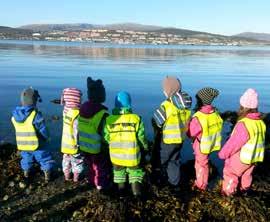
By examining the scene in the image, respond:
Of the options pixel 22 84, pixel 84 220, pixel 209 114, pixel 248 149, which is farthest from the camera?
pixel 22 84

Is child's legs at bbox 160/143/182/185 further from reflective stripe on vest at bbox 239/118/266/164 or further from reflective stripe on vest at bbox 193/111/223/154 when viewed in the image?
reflective stripe on vest at bbox 239/118/266/164

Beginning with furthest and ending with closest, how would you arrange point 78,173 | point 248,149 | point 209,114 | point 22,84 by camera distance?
point 22,84
point 78,173
point 209,114
point 248,149

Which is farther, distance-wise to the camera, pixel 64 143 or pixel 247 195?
pixel 64 143

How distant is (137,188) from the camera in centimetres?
723

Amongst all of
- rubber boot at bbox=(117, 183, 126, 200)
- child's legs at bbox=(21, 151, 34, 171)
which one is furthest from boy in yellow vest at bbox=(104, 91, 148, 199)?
child's legs at bbox=(21, 151, 34, 171)

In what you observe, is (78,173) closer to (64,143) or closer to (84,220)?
(64,143)

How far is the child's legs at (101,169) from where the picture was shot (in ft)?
24.7

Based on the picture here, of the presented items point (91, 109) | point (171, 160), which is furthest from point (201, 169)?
point (91, 109)

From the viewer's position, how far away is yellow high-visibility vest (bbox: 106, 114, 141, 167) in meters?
7.00

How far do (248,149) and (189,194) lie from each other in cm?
140

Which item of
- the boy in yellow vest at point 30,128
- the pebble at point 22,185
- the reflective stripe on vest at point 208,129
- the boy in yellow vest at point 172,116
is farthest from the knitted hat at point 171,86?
the pebble at point 22,185

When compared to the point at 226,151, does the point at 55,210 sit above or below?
below

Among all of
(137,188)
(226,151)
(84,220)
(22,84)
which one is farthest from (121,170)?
(22,84)

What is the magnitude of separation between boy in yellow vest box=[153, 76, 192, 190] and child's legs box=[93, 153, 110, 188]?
3.51 ft
